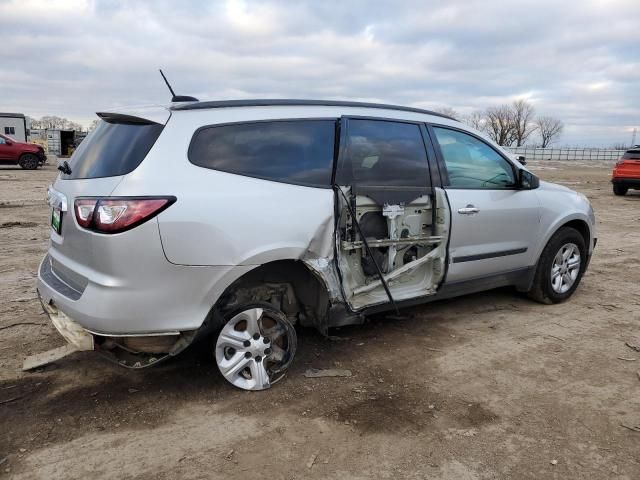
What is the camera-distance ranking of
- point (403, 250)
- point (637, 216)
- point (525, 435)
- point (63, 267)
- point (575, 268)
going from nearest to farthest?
point (525, 435), point (63, 267), point (403, 250), point (575, 268), point (637, 216)

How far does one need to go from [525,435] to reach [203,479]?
1746 millimetres

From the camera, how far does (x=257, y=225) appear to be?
10.2ft

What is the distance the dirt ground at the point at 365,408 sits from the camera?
266 cm

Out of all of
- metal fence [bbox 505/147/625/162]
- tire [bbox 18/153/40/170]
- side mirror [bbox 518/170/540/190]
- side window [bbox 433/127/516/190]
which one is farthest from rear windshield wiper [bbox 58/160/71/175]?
metal fence [bbox 505/147/625/162]

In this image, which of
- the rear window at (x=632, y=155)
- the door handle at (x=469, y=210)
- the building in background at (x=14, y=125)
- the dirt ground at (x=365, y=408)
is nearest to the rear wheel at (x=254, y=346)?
the dirt ground at (x=365, y=408)

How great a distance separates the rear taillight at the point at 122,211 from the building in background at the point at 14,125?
143ft

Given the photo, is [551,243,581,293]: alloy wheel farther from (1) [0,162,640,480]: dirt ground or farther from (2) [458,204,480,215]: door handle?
(2) [458,204,480,215]: door handle

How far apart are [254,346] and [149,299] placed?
0.76 m

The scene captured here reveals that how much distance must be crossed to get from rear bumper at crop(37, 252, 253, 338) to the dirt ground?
579mm

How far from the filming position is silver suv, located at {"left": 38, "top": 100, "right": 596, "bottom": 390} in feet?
9.41

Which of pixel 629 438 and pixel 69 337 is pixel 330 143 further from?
pixel 629 438

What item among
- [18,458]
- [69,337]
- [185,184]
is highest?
[185,184]

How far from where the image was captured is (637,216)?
11812 mm

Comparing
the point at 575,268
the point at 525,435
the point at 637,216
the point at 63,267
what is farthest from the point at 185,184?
the point at 637,216
